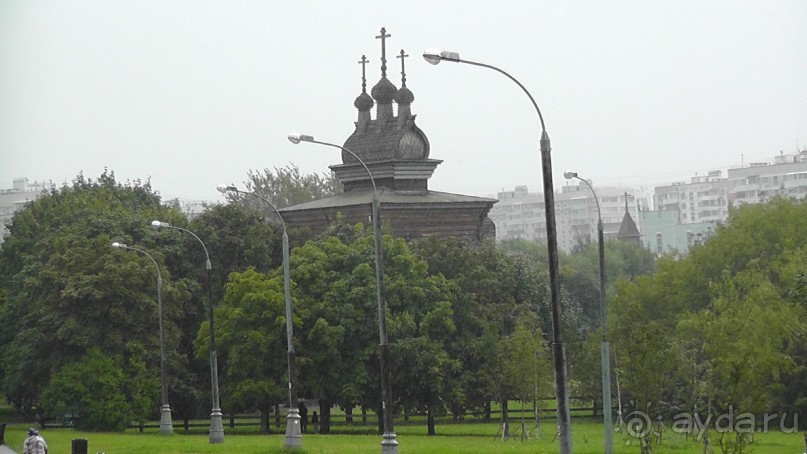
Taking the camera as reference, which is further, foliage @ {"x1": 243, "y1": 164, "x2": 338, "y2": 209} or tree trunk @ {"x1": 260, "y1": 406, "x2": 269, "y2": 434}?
foliage @ {"x1": 243, "y1": 164, "x2": 338, "y2": 209}

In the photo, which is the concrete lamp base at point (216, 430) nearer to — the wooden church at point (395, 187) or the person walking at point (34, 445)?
the person walking at point (34, 445)

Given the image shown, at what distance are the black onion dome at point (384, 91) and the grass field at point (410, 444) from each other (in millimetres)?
26527

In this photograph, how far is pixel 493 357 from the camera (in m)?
60.4

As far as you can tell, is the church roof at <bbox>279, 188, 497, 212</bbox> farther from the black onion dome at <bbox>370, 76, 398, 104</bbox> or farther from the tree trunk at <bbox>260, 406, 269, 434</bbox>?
the tree trunk at <bbox>260, 406, 269, 434</bbox>

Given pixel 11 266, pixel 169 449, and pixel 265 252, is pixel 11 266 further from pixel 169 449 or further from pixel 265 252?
pixel 169 449

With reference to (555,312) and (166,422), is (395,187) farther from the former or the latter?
(555,312)

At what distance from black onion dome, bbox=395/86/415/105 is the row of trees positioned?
12134 mm

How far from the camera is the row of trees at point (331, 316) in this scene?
5819 centimetres

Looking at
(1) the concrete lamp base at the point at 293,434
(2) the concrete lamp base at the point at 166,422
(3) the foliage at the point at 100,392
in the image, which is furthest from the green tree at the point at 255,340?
(1) the concrete lamp base at the point at 293,434

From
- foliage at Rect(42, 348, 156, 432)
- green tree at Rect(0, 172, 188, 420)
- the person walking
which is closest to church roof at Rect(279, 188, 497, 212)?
green tree at Rect(0, 172, 188, 420)

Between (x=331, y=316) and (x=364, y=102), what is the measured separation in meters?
26.6

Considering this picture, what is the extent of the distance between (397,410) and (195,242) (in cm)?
1403

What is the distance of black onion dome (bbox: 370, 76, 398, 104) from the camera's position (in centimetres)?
8269

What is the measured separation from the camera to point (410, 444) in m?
48.7
